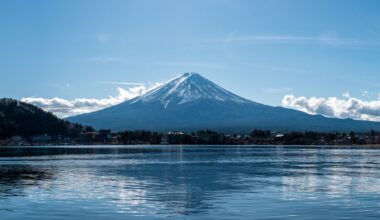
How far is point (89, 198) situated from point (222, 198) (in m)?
5.90

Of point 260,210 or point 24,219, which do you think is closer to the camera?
point 24,219

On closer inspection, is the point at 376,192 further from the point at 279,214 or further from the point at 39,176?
the point at 39,176

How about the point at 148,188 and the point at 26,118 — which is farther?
the point at 26,118

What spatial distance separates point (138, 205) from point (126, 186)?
8208 mm

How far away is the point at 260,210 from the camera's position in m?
22.7

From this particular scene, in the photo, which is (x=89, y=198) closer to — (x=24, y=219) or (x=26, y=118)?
(x=24, y=219)

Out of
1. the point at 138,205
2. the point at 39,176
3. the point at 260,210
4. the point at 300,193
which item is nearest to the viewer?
the point at 260,210

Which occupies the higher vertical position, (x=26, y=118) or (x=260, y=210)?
(x=26, y=118)

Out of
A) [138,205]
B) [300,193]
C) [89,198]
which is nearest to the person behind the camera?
[138,205]

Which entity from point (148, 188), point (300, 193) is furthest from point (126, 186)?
point (300, 193)

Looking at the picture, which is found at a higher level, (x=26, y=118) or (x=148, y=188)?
(x=26, y=118)

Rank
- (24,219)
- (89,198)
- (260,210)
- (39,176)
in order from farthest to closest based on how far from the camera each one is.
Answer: (39,176), (89,198), (260,210), (24,219)

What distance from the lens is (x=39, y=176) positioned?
40.5 meters

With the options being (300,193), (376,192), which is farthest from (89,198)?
(376,192)
